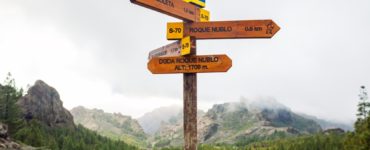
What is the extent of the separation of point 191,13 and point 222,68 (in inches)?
75.9

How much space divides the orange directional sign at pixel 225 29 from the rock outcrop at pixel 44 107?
509 ft

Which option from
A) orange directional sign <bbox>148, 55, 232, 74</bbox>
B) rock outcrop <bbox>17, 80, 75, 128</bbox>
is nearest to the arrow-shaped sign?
orange directional sign <bbox>148, 55, 232, 74</bbox>

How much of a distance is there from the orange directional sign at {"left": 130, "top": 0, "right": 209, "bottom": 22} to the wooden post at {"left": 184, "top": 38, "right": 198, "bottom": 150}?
82 cm

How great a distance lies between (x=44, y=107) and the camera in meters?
176

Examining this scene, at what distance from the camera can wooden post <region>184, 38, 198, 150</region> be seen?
1083 cm

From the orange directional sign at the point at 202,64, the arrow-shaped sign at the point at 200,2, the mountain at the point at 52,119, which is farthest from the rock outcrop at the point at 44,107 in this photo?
the orange directional sign at the point at 202,64

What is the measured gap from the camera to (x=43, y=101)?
593 feet

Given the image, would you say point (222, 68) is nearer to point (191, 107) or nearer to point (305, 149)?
point (191, 107)

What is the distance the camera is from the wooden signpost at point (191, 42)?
11.0m

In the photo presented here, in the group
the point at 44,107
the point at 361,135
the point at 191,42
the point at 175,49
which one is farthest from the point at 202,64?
the point at 44,107

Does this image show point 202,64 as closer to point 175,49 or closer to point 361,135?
point 175,49

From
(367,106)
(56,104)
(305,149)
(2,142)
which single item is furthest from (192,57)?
(56,104)

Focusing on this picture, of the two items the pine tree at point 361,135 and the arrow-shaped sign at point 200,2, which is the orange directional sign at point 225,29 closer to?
the arrow-shaped sign at point 200,2

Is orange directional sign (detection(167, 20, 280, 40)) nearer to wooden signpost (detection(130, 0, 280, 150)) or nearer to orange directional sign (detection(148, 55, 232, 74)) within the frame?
wooden signpost (detection(130, 0, 280, 150))
